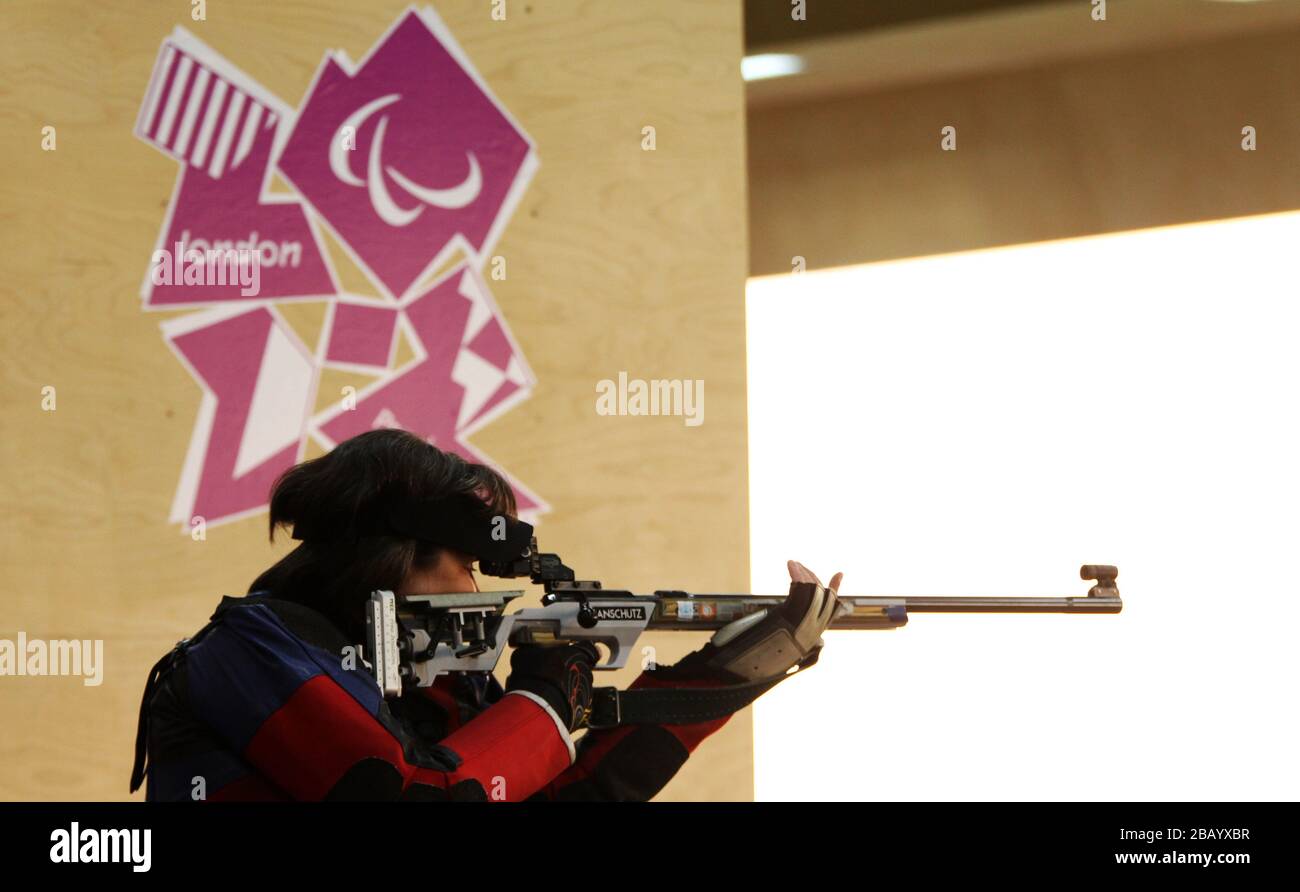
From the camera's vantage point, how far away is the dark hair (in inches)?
81.5

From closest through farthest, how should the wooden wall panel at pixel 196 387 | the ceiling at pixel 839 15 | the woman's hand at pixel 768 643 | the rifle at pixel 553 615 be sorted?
the rifle at pixel 553 615 < the woman's hand at pixel 768 643 < the wooden wall panel at pixel 196 387 < the ceiling at pixel 839 15

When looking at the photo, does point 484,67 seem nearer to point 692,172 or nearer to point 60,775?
point 692,172

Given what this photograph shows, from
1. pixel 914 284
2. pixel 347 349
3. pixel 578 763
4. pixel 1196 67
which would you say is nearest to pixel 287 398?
pixel 347 349

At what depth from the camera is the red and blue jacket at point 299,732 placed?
1.82m

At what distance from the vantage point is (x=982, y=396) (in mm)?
4410

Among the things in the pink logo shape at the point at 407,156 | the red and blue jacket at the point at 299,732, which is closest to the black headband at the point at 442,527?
the red and blue jacket at the point at 299,732

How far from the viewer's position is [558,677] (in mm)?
2133

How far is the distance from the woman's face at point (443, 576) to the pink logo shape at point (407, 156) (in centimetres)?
134

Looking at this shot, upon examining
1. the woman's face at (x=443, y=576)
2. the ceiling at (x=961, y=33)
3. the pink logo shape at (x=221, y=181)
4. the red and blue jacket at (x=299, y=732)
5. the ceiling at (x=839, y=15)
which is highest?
the ceiling at (x=839, y=15)

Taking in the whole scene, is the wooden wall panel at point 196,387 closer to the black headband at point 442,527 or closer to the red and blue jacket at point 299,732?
the black headband at point 442,527

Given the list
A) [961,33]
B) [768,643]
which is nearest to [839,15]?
[961,33]

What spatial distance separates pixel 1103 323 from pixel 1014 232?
423mm

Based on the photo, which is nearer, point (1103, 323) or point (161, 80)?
point (161, 80)

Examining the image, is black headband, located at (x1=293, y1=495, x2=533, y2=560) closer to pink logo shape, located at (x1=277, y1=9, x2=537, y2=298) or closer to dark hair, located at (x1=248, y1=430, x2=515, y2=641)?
dark hair, located at (x1=248, y1=430, x2=515, y2=641)
